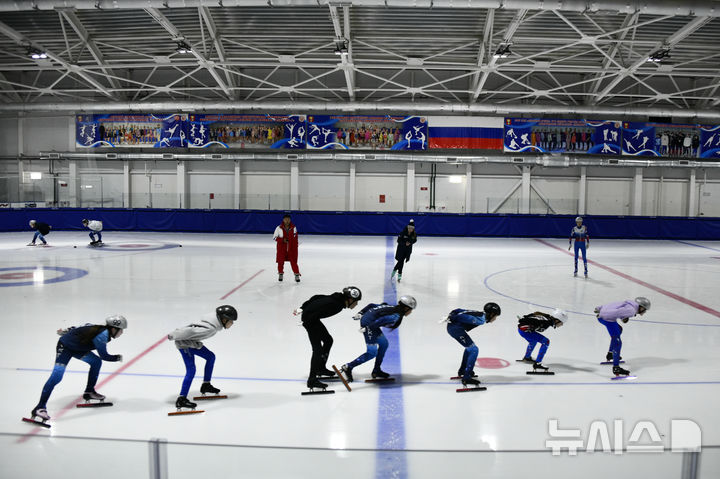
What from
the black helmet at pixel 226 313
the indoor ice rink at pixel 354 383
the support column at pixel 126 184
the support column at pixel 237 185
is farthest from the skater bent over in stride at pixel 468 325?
the support column at pixel 126 184

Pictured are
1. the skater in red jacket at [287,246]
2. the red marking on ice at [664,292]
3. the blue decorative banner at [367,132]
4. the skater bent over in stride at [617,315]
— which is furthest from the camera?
the blue decorative banner at [367,132]

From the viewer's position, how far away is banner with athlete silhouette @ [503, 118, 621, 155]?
3192cm

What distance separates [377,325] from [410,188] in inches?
1056

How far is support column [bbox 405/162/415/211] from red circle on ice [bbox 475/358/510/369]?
25.5 m

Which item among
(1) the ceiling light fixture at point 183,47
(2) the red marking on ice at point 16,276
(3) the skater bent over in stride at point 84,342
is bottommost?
(2) the red marking on ice at point 16,276

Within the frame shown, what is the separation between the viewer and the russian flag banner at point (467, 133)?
106ft

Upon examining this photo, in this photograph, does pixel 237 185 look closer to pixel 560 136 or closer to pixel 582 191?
pixel 560 136

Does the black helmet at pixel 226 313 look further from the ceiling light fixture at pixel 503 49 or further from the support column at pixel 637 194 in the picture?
the support column at pixel 637 194

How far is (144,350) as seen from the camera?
855 cm

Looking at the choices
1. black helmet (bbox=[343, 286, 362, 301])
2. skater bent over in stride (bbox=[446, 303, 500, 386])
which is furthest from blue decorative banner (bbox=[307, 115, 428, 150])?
black helmet (bbox=[343, 286, 362, 301])

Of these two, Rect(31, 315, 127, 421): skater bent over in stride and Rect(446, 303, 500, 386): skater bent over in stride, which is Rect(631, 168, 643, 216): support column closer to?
Rect(446, 303, 500, 386): skater bent over in stride

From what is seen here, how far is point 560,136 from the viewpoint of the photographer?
3206 cm

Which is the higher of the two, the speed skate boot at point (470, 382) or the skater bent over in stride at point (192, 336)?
the skater bent over in stride at point (192, 336)

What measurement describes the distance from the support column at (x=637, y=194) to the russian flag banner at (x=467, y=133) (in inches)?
361
